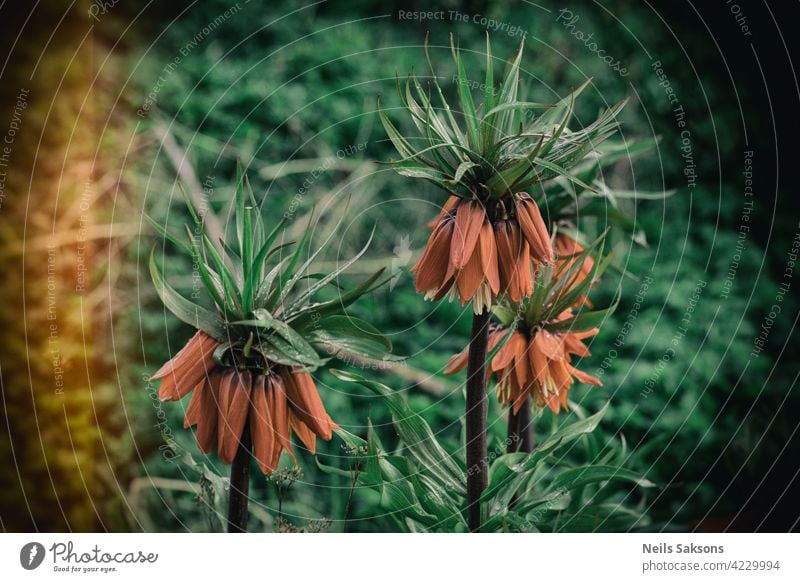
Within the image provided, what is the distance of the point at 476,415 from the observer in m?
1.05

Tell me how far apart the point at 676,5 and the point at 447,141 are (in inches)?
41.9

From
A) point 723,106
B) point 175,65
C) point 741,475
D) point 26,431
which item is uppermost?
point 175,65

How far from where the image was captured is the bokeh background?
1.43 m

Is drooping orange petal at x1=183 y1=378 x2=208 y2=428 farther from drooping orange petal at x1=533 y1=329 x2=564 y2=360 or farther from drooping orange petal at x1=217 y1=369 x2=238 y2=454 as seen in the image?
drooping orange petal at x1=533 y1=329 x2=564 y2=360

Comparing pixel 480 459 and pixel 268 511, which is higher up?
pixel 480 459

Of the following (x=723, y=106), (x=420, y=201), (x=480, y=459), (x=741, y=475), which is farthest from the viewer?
(x=420, y=201)

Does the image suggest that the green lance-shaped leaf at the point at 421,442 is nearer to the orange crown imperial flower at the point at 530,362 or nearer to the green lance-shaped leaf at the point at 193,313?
the orange crown imperial flower at the point at 530,362

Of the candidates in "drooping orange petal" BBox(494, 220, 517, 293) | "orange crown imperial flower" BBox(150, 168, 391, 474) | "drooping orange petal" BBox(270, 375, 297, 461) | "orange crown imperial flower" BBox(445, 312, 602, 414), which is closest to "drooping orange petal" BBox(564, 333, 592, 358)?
"orange crown imperial flower" BBox(445, 312, 602, 414)

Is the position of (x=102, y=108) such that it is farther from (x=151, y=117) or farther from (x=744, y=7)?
(x=744, y=7)

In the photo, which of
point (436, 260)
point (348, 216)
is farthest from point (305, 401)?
point (348, 216)

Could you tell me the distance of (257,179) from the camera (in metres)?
2.02

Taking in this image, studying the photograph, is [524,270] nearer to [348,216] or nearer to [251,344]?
[251,344]

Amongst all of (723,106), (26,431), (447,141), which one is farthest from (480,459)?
(723,106)

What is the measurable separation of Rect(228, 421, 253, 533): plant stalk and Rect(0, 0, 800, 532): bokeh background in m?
0.26
